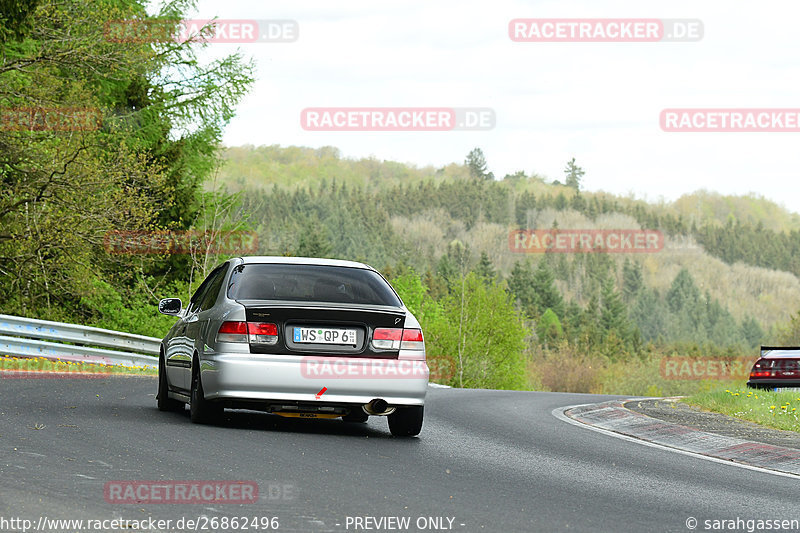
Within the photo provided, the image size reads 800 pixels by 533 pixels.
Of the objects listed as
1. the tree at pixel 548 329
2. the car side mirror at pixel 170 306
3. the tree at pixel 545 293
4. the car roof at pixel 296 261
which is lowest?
the tree at pixel 548 329

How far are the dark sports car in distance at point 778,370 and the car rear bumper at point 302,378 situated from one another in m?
14.0

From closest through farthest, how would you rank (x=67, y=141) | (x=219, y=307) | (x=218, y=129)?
1. (x=219, y=307)
2. (x=67, y=141)
3. (x=218, y=129)

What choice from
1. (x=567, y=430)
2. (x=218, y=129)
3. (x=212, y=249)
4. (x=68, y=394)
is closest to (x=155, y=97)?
(x=218, y=129)

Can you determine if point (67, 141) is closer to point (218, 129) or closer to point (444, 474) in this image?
point (218, 129)

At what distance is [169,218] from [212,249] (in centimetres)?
200

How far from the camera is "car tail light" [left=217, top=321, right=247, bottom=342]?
9750 mm

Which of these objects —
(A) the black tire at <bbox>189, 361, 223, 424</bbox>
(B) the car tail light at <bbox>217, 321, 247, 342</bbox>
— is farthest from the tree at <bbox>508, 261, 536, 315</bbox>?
(B) the car tail light at <bbox>217, 321, 247, 342</bbox>

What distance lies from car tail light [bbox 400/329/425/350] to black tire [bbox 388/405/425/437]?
0.68 meters

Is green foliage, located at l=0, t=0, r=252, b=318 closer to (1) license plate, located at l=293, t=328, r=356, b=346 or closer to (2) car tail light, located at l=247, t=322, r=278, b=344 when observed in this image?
(2) car tail light, located at l=247, t=322, r=278, b=344

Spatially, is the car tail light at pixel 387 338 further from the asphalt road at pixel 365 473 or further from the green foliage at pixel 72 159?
the green foliage at pixel 72 159

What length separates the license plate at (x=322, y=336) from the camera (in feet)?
32.0

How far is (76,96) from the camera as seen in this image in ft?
100

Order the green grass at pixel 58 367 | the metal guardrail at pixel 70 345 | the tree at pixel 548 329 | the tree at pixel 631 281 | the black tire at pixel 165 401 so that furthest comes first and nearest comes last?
the tree at pixel 631 281, the tree at pixel 548 329, the metal guardrail at pixel 70 345, the green grass at pixel 58 367, the black tire at pixel 165 401

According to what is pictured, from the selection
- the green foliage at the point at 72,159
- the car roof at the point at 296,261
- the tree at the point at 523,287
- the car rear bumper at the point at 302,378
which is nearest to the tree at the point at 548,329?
the tree at the point at 523,287
